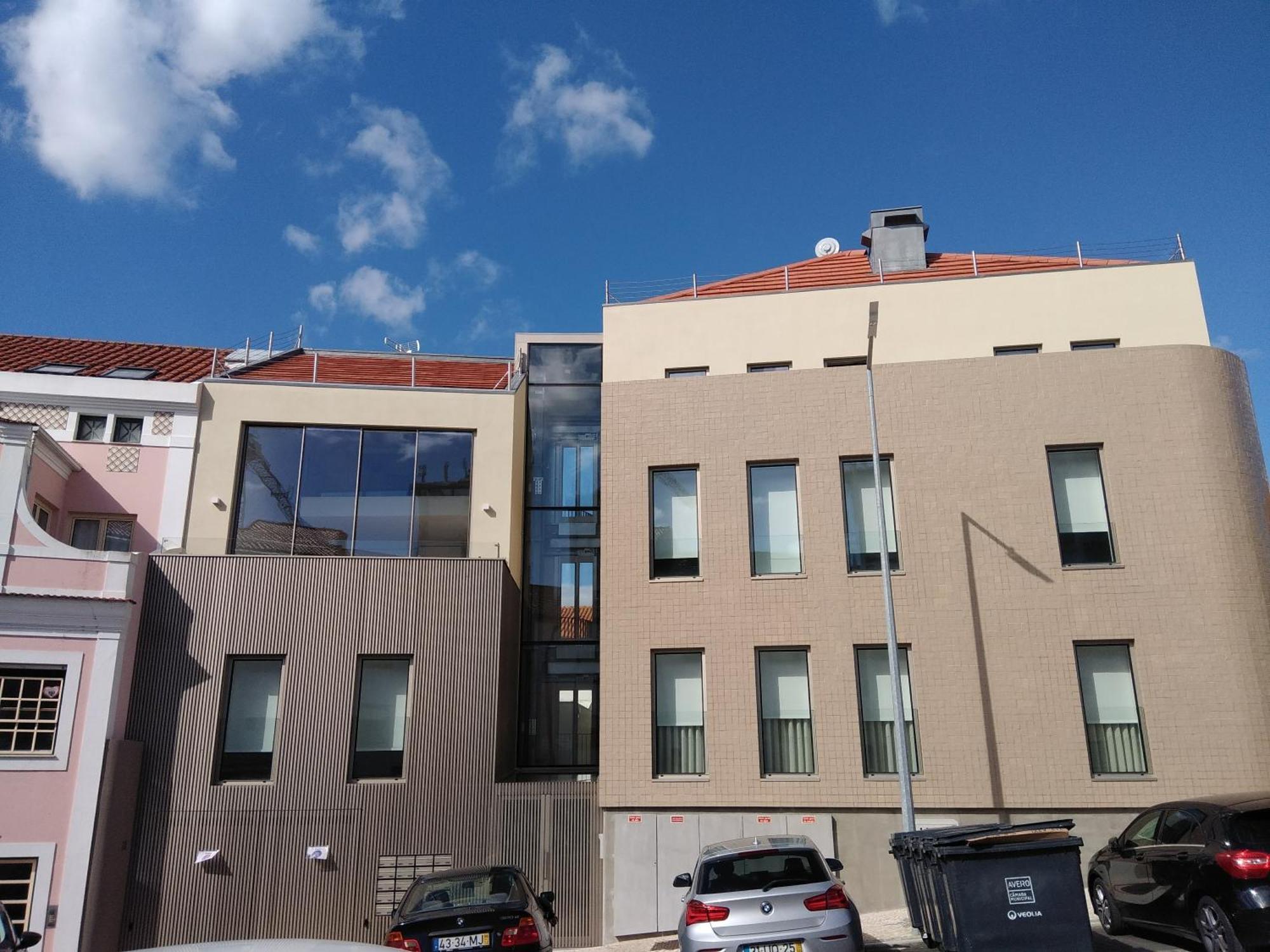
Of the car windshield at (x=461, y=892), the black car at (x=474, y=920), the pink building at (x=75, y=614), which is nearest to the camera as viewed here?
the black car at (x=474, y=920)

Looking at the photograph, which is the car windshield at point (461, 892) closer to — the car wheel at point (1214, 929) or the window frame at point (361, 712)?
the window frame at point (361, 712)

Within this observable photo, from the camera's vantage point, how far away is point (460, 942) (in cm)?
984

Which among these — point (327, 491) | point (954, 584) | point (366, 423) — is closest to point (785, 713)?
point (954, 584)

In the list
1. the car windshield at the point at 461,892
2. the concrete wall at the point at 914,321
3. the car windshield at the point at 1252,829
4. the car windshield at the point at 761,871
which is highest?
the concrete wall at the point at 914,321

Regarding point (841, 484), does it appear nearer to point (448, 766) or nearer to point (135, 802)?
point (448, 766)

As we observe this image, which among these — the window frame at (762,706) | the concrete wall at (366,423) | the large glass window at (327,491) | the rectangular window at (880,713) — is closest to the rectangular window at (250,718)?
the large glass window at (327,491)

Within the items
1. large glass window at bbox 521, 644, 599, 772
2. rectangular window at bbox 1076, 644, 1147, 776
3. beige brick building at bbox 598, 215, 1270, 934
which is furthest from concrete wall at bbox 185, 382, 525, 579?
rectangular window at bbox 1076, 644, 1147, 776

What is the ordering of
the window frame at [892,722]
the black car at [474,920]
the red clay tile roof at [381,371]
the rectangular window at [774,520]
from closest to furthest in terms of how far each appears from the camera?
the black car at [474,920] < the window frame at [892,722] < the rectangular window at [774,520] < the red clay tile roof at [381,371]

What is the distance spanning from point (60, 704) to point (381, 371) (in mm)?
9259

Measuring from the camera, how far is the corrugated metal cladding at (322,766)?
643 inches

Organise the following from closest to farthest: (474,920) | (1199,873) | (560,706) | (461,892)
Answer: (1199,873)
(474,920)
(461,892)
(560,706)

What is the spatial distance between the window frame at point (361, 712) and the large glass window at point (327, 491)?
2.35 metres

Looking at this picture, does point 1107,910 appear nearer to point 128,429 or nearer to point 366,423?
point 366,423

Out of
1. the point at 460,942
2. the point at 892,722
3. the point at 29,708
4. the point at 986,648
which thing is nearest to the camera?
the point at 460,942
